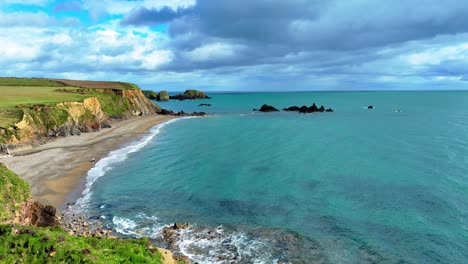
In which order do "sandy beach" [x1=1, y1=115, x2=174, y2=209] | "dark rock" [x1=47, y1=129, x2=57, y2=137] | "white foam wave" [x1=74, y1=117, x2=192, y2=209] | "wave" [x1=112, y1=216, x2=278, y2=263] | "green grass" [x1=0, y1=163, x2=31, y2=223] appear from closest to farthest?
"green grass" [x1=0, y1=163, x2=31, y2=223] → "wave" [x1=112, y1=216, x2=278, y2=263] → "white foam wave" [x1=74, y1=117, x2=192, y2=209] → "sandy beach" [x1=1, y1=115, x2=174, y2=209] → "dark rock" [x1=47, y1=129, x2=57, y2=137]

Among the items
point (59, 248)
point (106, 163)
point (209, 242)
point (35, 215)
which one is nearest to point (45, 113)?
point (106, 163)

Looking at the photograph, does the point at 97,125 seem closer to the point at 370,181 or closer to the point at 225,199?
the point at 225,199

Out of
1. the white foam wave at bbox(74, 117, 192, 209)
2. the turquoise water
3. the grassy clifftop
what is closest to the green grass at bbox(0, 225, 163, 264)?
the grassy clifftop

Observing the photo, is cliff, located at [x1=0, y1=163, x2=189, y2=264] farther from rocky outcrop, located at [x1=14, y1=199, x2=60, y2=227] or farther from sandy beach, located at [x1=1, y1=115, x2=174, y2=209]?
sandy beach, located at [x1=1, y1=115, x2=174, y2=209]

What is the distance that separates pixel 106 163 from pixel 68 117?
2891 centimetres

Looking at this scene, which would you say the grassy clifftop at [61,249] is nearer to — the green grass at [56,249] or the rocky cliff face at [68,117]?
the green grass at [56,249]

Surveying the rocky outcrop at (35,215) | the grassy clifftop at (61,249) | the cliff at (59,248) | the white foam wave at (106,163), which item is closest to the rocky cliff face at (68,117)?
the white foam wave at (106,163)

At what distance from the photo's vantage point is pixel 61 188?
36.6 meters

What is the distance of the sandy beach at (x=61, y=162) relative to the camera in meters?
35.3

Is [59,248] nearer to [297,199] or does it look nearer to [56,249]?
[56,249]

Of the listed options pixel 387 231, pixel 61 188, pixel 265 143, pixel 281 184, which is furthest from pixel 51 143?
pixel 387 231

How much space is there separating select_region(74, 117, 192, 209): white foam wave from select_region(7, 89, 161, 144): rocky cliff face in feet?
49.7

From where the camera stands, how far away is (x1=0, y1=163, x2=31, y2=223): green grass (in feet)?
69.8

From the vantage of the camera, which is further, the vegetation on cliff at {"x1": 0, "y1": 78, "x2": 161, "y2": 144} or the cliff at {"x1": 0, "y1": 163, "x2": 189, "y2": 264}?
the vegetation on cliff at {"x1": 0, "y1": 78, "x2": 161, "y2": 144}
